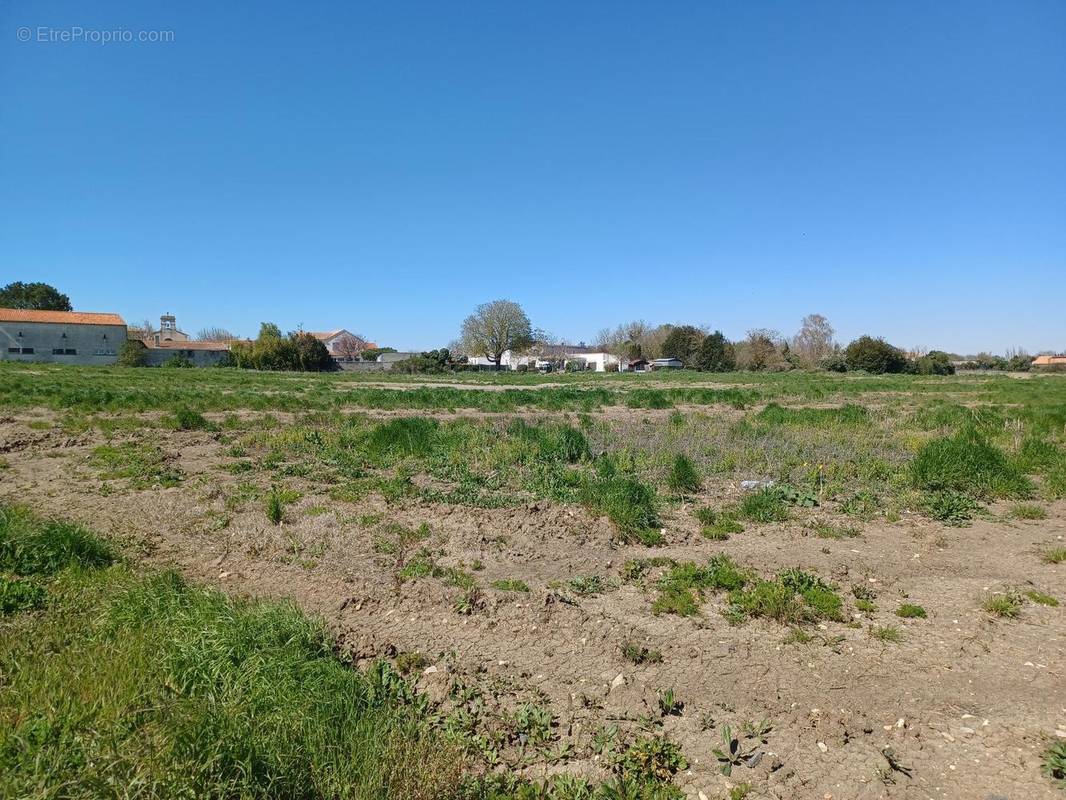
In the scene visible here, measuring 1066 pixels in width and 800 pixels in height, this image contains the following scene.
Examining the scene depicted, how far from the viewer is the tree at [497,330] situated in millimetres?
94875

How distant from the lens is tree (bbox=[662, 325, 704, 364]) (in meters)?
95.7

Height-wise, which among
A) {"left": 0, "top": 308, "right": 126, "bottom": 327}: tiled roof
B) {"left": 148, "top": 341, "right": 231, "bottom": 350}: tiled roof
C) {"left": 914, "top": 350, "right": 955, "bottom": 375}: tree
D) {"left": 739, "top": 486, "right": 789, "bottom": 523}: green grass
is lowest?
{"left": 739, "top": 486, "right": 789, "bottom": 523}: green grass

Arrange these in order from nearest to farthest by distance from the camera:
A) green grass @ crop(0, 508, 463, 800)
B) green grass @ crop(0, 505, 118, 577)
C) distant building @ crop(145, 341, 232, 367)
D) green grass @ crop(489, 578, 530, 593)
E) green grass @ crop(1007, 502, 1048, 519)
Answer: green grass @ crop(0, 508, 463, 800) < green grass @ crop(0, 505, 118, 577) < green grass @ crop(489, 578, 530, 593) < green grass @ crop(1007, 502, 1048, 519) < distant building @ crop(145, 341, 232, 367)

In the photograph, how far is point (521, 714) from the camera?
158 inches

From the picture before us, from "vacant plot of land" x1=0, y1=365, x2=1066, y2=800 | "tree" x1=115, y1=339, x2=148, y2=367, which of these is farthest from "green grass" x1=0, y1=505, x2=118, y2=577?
"tree" x1=115, y1=339, x2=148, y2=367

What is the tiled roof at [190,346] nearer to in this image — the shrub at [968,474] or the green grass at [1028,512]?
the shrub at [968,474]

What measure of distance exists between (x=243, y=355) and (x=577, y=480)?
7627cm

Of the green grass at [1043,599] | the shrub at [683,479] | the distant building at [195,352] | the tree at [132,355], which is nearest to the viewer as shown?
the green grass at [1043,599]

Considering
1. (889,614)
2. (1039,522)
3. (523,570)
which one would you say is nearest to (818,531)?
(889,614)

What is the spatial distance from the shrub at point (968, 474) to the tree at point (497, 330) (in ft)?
282

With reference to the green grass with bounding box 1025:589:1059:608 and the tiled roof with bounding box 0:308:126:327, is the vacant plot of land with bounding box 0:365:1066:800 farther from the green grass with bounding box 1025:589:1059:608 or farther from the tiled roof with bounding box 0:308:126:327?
the tiled roof with bounding box 0:308:126:327

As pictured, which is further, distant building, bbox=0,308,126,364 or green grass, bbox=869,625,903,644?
distant building, bbox=0,308,126,364

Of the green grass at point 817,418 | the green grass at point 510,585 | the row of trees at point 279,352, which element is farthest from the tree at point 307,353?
the green grass at point 510,585

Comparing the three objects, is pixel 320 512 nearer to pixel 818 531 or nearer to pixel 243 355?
pixel 818 531
